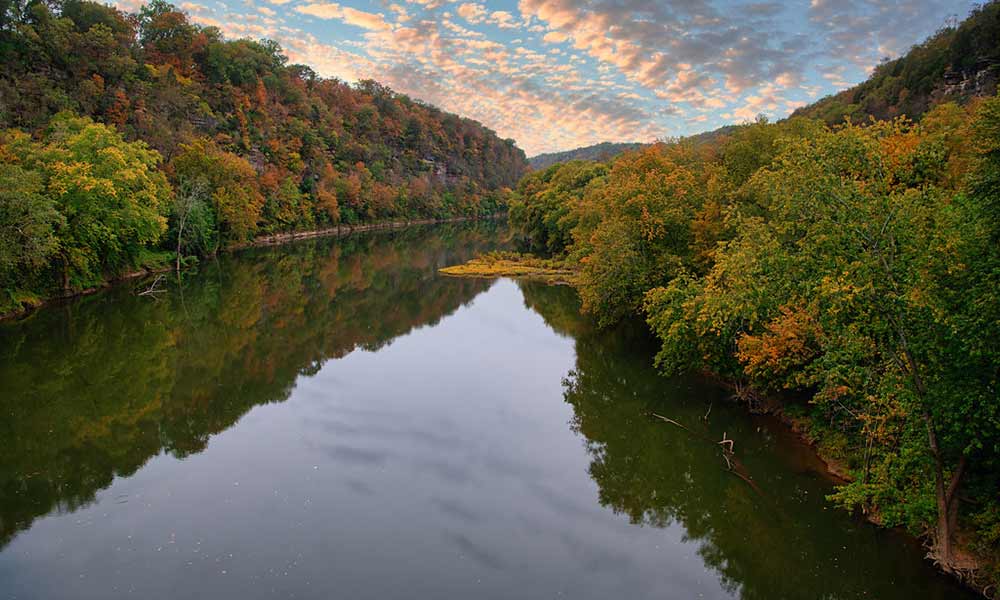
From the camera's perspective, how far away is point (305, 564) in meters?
12.4

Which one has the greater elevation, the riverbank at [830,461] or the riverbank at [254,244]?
the riverbank at [254,244]

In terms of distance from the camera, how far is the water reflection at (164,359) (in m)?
17.0

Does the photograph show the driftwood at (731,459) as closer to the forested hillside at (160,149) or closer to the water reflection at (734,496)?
the water reflection at (734,496)

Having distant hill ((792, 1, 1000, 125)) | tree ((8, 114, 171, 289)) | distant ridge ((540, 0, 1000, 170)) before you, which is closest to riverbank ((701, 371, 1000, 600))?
tree ((8, 114, 171, 289))

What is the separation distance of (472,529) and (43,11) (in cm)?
7987

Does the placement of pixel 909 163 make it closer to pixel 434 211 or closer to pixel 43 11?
pixel 43 11

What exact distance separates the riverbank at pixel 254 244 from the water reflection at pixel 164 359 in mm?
1193

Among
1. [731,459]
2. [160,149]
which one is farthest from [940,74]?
[160,149]

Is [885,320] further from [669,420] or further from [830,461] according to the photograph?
[669,420]

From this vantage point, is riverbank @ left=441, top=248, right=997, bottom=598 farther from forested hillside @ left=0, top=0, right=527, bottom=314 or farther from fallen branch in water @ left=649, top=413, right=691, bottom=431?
forested hillside @ left=0, top=0, right=527, bottom=314

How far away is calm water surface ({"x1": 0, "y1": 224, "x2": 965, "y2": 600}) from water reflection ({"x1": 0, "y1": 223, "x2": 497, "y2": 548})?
0.44ft

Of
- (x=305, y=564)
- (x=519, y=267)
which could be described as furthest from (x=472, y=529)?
(x=519, y=267)

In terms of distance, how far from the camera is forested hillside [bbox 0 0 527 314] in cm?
3403

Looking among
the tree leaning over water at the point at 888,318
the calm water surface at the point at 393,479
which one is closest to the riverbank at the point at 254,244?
the calm water surface at the point at 393,479
